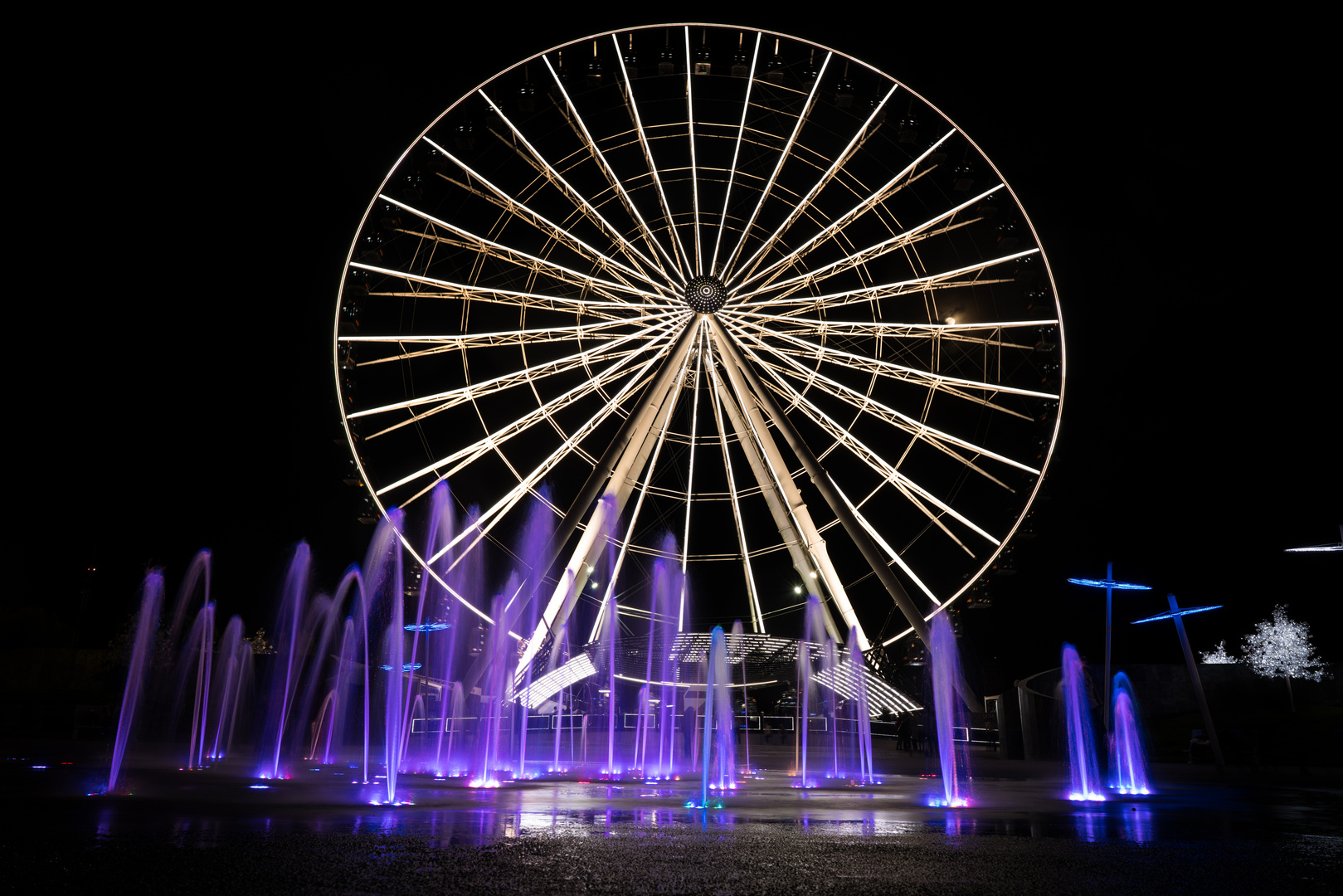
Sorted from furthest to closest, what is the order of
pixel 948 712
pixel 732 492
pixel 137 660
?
pixel 732 492, pixel 137 660, pixel 948 712

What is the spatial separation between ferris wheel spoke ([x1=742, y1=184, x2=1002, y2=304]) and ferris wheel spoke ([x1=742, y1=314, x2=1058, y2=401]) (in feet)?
3.96

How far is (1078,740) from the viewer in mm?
14820

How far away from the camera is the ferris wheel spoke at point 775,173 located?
22.6 meters

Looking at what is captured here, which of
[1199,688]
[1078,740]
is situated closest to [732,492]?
[1199,688]

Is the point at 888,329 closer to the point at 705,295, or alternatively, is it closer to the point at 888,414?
the point at 888,414

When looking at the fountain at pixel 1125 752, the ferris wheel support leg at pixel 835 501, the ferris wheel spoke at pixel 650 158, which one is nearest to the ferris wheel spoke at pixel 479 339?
the ferris wheel spoke at pixel 650 158

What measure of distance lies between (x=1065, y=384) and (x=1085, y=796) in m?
10.7

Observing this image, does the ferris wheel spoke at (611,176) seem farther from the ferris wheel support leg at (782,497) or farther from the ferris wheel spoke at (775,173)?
the ferris wheel support leg at (782,497)

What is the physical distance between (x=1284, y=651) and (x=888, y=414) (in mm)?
22368

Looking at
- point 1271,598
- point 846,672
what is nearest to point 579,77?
point 846,672

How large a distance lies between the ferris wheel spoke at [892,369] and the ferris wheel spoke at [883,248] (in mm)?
1207

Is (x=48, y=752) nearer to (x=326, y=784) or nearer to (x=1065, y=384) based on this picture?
(x=326, y=784)

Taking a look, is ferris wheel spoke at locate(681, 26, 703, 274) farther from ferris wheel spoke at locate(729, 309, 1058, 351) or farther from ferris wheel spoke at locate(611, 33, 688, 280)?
ferris wheel spoke at locate(729, 309, 1058, 351)

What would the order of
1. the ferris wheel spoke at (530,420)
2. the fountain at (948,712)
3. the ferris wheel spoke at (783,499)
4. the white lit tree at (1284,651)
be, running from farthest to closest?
the white lit tree at (1284,651) < the ferris wheel spoke at (783,499) < the ferris wheel spoke at (530,420) < the fountain at (948,712)
